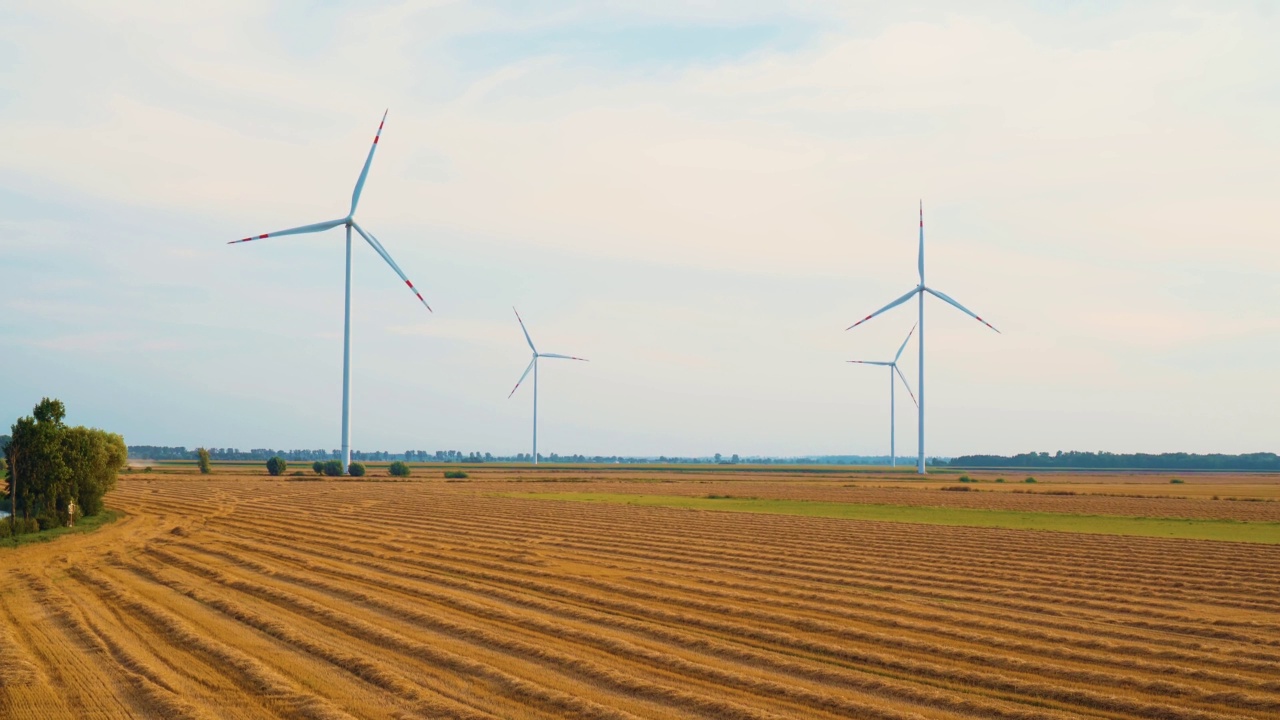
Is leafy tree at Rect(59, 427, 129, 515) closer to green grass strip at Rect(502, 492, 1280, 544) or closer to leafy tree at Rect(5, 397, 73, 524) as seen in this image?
leafy tree at Rect(5, 397, 73, 524)

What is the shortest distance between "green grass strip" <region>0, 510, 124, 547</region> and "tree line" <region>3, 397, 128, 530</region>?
1.70 ft

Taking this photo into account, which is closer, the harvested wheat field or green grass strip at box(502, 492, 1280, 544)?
the harvested wheat field

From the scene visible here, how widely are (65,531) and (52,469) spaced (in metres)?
4.44

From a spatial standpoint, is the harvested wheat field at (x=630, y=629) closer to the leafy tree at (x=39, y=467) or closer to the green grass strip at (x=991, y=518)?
the leafy tree at (x=39, y=467)

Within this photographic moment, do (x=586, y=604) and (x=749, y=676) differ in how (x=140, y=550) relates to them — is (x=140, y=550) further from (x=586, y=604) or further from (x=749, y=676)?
(x=749, y=676)

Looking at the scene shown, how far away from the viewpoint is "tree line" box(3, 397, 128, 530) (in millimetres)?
37406

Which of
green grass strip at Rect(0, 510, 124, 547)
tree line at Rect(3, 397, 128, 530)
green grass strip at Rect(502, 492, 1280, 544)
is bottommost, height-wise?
green grass strip at Rect(502, 492, 1280, 544)

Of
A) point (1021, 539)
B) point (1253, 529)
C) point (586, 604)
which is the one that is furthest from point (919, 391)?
point (586, 604)

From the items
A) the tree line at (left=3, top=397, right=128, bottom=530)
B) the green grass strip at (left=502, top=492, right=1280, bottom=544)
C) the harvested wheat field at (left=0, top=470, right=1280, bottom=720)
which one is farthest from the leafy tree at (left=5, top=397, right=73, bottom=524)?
the green grass strip at (left=502, top=492, right=1280, bottom=544)

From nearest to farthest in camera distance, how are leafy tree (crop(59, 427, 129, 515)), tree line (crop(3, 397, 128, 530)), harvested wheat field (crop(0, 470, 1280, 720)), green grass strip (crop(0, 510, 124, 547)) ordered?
harvested wheat field (crop(0, 470, 1280, 720)) < green grass strip (crop(0, 510, 124, 547)) < tree line (crop(3, 397, 128, 530)) < leafy tree (crop(59, 427, 129, 515))

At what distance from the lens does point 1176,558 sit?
3034 centimetres

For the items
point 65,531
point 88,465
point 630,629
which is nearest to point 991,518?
point 630,629

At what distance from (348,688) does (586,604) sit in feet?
24.3

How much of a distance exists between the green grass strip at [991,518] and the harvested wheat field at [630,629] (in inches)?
338
